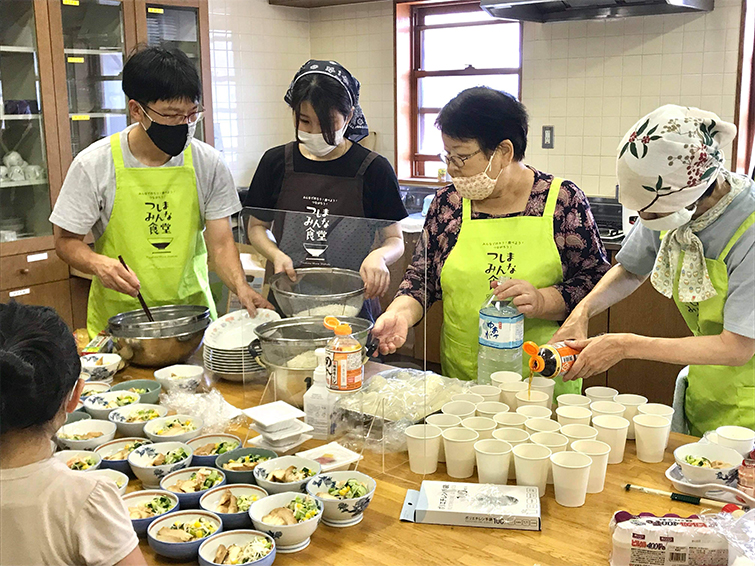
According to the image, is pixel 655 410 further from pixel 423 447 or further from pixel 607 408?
pixel 423 447

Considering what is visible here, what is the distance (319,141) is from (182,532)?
152cm

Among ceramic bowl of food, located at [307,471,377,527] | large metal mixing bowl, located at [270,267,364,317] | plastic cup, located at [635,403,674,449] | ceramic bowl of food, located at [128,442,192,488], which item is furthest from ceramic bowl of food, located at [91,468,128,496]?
plastic cup, located at [635,403,674,449]

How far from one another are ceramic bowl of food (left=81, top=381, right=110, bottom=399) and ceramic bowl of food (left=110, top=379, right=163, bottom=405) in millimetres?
47

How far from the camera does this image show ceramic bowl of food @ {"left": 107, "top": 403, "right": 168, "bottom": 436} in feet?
5.73

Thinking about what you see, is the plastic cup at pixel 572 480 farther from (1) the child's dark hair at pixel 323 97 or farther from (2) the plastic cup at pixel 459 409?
(1) the child's dark hair at pixel 323 97

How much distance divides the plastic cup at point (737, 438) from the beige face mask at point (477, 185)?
2.87 ft

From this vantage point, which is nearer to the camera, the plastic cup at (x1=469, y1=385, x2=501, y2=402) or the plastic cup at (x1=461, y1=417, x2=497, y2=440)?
the plastic cup at (x1=461, y1=417, x2=497, y2=440)

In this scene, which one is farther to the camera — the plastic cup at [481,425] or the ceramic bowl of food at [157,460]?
the plastic cup at [481,425]

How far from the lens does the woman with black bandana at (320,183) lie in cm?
193

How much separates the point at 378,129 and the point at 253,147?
915 millimetres

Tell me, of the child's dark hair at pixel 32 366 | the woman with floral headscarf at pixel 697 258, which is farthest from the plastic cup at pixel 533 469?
the child's dark hair at pixel 32 366

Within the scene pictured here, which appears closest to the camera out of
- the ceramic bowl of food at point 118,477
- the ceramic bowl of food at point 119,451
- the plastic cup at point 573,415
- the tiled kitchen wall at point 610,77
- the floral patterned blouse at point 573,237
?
the ceramic bowl of food at point 118,477

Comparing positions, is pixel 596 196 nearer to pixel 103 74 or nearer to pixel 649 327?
pixel 649 327

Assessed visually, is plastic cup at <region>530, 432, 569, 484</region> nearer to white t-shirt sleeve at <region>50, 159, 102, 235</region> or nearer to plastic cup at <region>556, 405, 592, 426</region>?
plastic cup at <region>556, 405, 592, 426</region>
